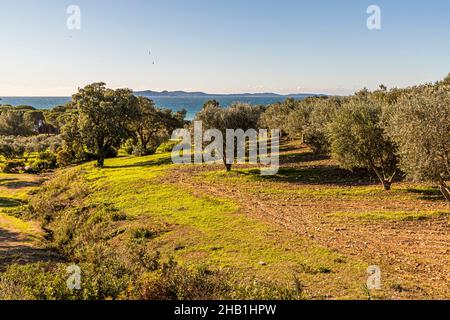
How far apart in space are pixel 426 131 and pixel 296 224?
10.6 metres

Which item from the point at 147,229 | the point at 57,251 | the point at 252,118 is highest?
the point at 252,118

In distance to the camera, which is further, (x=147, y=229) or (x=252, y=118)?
(x=252, y=118)

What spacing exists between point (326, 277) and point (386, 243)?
6.65 meters

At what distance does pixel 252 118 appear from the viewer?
4806cm

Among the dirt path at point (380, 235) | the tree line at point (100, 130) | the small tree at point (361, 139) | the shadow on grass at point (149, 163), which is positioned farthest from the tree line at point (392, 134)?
the tree line at point (100, 130)

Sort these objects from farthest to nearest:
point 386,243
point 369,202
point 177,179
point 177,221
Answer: point 177,179 < point 369,202 < point 177,221 < point 386,243

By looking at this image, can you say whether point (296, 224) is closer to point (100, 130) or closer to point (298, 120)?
point (298, 120)

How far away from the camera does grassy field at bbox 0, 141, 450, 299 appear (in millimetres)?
17625

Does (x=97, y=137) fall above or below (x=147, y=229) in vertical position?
above

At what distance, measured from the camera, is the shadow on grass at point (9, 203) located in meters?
42.7

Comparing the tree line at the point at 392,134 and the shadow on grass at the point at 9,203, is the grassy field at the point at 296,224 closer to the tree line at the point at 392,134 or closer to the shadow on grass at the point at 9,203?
the shadow on grass at the point at 9,203

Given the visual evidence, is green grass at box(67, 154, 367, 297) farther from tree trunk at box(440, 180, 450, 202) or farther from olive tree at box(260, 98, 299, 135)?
olive tree at box(260, 98, 299, 135)
